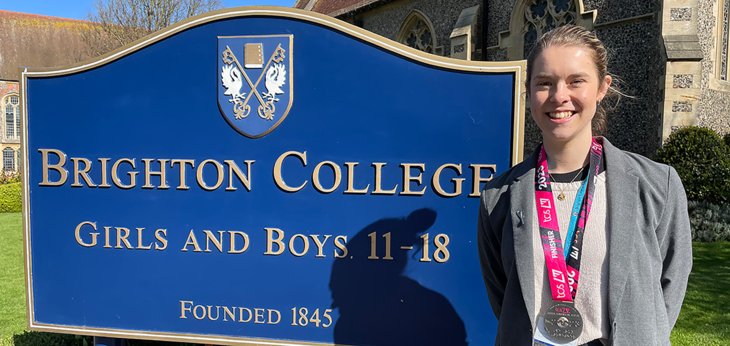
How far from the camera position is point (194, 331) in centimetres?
251

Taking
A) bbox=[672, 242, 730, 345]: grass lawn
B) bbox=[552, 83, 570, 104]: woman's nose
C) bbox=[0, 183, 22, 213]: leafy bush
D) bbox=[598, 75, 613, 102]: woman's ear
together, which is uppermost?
bbox=[598, 75, 613, 102]: woman's ear

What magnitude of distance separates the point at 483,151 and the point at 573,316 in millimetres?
971

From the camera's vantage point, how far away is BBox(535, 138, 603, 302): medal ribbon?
1420mm

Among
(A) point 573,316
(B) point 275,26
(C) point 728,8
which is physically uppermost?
(C) point 728,8

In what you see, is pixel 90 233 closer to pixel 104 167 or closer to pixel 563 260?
pixel 104 167

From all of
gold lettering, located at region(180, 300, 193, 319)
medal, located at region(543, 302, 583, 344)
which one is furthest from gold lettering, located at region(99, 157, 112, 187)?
medal, located at region(543, 302, 583, 344)

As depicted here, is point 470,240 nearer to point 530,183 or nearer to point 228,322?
point 530,183

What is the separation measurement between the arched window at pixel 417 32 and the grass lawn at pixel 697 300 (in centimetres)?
972

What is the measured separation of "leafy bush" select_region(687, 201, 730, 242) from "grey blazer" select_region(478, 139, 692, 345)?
816 centimetres

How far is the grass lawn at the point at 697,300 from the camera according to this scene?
404 centimetres

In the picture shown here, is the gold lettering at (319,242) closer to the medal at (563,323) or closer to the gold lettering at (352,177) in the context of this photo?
the gold lettering at (352,177)

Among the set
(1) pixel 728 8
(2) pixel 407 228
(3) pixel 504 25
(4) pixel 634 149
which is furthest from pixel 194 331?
(1) pixel 728 8

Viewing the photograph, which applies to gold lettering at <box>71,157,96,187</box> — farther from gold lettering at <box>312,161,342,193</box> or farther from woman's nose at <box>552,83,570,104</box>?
woman's nose at <box>552,83,570,104</box>

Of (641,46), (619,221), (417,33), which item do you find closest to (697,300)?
(619,221)
